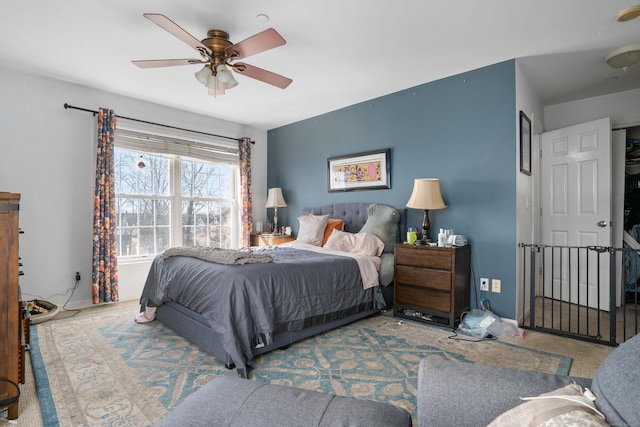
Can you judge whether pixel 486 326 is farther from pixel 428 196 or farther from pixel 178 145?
pixel 178 145

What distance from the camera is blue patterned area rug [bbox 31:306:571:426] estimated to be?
185cm

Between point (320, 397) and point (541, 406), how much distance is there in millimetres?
658

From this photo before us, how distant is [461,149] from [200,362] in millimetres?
3117

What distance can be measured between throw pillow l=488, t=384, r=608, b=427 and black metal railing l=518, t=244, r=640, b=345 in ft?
6.91

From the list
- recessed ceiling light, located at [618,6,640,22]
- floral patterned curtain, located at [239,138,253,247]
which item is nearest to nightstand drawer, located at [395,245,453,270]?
recessed ceiling light, located at [618,6,640,22]

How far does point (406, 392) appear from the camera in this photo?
1.95 m

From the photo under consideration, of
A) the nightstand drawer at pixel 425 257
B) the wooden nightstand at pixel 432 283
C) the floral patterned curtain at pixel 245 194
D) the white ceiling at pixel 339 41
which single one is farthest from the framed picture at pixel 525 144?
the floral patterned curtain at pixel 245 194

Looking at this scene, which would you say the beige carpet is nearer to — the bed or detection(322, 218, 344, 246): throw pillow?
the bed

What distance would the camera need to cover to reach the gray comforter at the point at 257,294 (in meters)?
2.21

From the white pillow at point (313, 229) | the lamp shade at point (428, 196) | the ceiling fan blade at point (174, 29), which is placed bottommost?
the white pillow at point (313, 229)

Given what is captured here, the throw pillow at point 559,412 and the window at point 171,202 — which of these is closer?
the throw pillow at point 559,412

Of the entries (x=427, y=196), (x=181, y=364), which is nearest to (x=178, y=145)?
(x=181, y=364)

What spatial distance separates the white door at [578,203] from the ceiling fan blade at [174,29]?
3.92 meters

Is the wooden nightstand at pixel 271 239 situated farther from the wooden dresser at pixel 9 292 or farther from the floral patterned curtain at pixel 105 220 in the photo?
the wooden dresser at pixel 9 292
